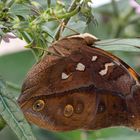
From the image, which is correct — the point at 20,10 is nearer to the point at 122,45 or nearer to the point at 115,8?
the point at 122,45

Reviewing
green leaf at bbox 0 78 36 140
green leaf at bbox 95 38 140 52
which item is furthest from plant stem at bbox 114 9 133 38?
green leaf at bbox 0 78 36 140

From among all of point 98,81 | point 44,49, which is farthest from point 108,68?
point 44,49

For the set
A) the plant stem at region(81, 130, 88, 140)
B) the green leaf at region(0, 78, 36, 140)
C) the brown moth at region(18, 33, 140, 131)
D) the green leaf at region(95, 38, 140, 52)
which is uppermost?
the plant stem at region(81, 130, 88, 140)

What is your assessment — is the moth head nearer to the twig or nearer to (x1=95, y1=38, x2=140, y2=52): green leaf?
(x1=95, y1=38, x2=140, y2=52): green leaf

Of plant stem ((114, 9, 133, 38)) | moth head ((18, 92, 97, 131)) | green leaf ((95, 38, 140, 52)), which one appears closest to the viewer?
moth head ((18, 92, 97, 131))

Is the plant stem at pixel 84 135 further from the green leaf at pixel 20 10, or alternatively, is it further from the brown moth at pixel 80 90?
the green leaf at pixel 20 10

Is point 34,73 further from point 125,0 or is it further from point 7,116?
point 125,0
